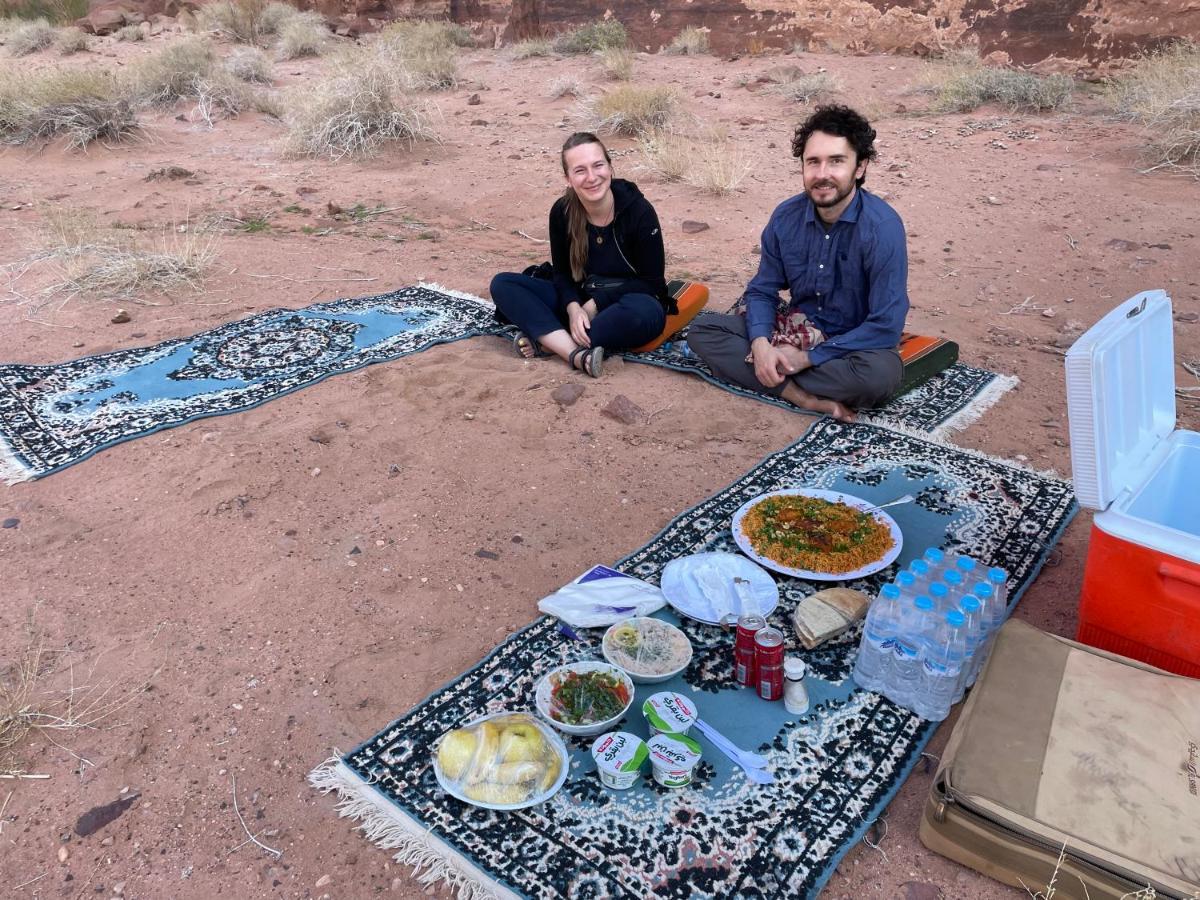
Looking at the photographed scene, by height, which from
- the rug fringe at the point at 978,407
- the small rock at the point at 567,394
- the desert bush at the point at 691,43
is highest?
the desert bush at the point at 691,43

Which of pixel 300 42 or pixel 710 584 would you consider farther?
pixel 300 42

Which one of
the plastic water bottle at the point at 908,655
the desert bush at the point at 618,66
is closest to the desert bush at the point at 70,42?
the desert bush at the point at 618,66

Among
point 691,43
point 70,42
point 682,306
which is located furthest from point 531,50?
point 682,306

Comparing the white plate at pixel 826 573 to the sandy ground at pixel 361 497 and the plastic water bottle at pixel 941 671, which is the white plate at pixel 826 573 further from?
the plastic water bottle at pixel 941 671

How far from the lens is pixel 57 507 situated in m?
3.21

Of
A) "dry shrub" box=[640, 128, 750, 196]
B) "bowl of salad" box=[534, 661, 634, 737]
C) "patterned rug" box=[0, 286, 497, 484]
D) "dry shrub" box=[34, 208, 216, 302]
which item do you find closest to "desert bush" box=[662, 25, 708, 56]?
"dry shrub" box=[640, 128, 750, 196]

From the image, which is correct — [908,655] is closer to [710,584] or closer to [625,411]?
[710,584]

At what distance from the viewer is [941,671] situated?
218 cm

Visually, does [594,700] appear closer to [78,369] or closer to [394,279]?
[78,369]

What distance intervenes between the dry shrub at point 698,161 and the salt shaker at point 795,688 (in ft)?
19.5

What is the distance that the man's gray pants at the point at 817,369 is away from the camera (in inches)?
143

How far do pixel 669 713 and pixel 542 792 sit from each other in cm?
37

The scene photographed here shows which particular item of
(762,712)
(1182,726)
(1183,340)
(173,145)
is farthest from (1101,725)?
(173,145)

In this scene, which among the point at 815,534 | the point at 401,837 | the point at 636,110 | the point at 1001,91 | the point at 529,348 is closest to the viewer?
the point at 401,837
